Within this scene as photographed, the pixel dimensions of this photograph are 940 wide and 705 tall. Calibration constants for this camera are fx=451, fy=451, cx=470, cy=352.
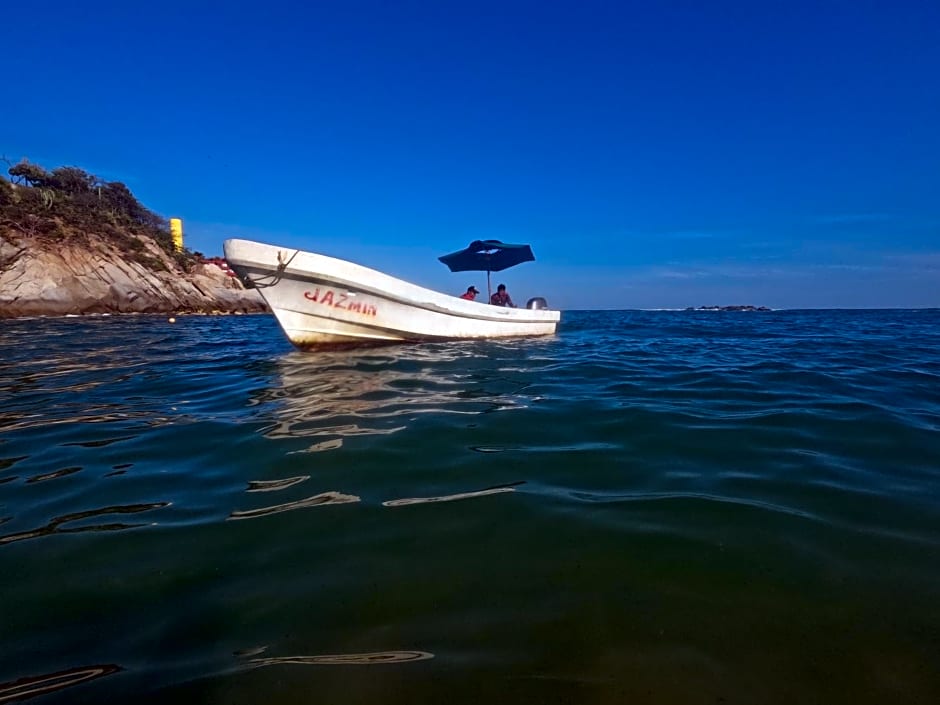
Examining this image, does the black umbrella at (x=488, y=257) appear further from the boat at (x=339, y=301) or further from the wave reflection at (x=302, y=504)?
the wave reflection at (x=302, y=504)

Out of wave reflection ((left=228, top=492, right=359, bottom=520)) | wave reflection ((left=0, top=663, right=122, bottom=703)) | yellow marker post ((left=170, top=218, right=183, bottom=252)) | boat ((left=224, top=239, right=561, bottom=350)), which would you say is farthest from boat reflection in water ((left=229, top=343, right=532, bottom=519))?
yellow marker post ((left=170, top=218, right=183, bottom=252))

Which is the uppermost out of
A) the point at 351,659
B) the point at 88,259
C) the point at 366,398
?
the point at 88,259

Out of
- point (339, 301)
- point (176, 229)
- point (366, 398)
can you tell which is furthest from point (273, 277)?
point (176, 229)

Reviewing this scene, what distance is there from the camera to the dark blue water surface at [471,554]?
1345 mm

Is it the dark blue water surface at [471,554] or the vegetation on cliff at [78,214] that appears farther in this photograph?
the vegetation on cliff at [78,214]

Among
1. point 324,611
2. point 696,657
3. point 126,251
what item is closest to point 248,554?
point 324,611

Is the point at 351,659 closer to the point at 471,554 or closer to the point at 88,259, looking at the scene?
the point at 471,554

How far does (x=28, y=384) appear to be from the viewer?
570 centimetres

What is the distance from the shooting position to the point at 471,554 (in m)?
1.96

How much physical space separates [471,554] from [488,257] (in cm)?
1368

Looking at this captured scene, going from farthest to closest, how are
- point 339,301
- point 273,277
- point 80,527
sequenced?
point 339,301 < point 273,277 < point 80,527

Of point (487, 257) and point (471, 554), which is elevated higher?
point (487, 257)

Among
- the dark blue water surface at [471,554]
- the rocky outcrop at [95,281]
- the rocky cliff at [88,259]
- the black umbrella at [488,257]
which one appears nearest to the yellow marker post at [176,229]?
the rocky cliff at [88,259]

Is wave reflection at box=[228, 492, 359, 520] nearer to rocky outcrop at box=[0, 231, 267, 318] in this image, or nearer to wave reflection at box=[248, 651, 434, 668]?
wave reflection at box=[248, 651, 434, 668]
